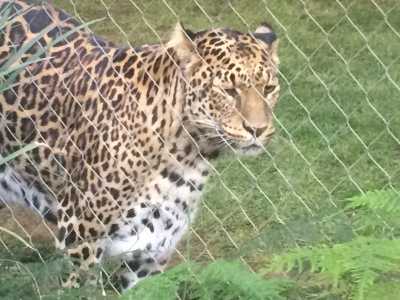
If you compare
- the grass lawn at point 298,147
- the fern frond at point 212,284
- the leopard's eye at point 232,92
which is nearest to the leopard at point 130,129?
the leopard's eye at point 232,92

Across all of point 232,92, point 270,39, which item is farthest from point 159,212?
point 270,39

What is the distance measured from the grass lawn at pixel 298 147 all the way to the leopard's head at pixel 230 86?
0.41 feet

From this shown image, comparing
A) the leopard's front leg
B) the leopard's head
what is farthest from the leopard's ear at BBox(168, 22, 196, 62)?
the leopard's front leg

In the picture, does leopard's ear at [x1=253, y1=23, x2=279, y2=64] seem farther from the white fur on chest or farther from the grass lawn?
the white fur on chest

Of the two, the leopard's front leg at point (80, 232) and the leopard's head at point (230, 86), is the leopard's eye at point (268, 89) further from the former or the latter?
the leopard's front leg at point (80, 232)

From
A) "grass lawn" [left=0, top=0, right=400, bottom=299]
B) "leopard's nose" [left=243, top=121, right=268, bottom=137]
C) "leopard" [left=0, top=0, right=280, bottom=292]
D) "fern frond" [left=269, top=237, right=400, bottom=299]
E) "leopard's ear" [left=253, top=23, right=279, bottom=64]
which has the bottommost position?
"grass lawn" [left=0, top=0, right=400, bottom=299]

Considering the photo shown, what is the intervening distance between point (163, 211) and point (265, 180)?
1840 millimetres

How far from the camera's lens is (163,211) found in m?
4.19

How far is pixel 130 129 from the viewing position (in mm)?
4227

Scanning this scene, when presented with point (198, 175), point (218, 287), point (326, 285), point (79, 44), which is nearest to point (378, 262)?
point (326, 285)

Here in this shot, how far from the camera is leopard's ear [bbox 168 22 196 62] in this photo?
3.92 meters

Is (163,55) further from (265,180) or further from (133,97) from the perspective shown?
(265,180)

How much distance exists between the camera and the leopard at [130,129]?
398 cm

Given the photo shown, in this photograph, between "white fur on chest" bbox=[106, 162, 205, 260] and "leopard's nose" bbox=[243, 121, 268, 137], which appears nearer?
"leopard's nose" bbox=[243, 121, 268, 137]
